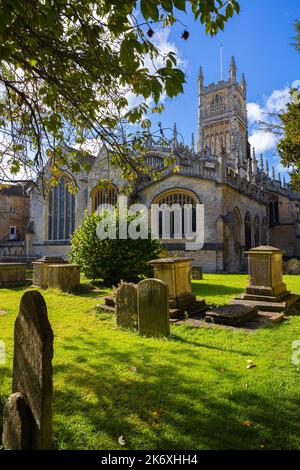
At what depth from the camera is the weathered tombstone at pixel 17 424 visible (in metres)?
2.31

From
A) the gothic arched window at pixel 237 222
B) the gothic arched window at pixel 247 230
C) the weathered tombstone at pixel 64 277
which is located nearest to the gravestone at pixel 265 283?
the weathered tombstone at pixel 64 277

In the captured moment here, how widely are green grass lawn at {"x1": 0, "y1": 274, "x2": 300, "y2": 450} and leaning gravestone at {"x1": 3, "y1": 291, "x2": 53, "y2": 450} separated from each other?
0.37 m

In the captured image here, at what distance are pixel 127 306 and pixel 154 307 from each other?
3.10ft

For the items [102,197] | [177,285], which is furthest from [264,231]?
A: [177,285]

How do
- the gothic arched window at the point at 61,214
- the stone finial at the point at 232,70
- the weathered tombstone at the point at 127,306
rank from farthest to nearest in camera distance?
the stone finial at the point at 232,70 → the gothic arched window at the point at 61,214 → the weathered tombstone at the point at 127,306

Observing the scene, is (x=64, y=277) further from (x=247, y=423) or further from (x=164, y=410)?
(x=247, y=423)

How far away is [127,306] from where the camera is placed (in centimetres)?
656

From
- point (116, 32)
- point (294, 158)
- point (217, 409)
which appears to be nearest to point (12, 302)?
point (217, 409)

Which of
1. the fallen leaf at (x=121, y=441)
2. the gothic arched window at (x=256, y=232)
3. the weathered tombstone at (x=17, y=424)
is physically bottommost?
the fallen leaf at (x=121, y=441)

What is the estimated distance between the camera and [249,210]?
88.8 feet

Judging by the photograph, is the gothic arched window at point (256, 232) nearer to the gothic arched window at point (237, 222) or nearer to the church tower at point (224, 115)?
the gothic arched window at point (237, 222)

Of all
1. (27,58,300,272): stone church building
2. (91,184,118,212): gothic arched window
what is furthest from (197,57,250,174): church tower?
(91,184,118,212): gothic arched window
